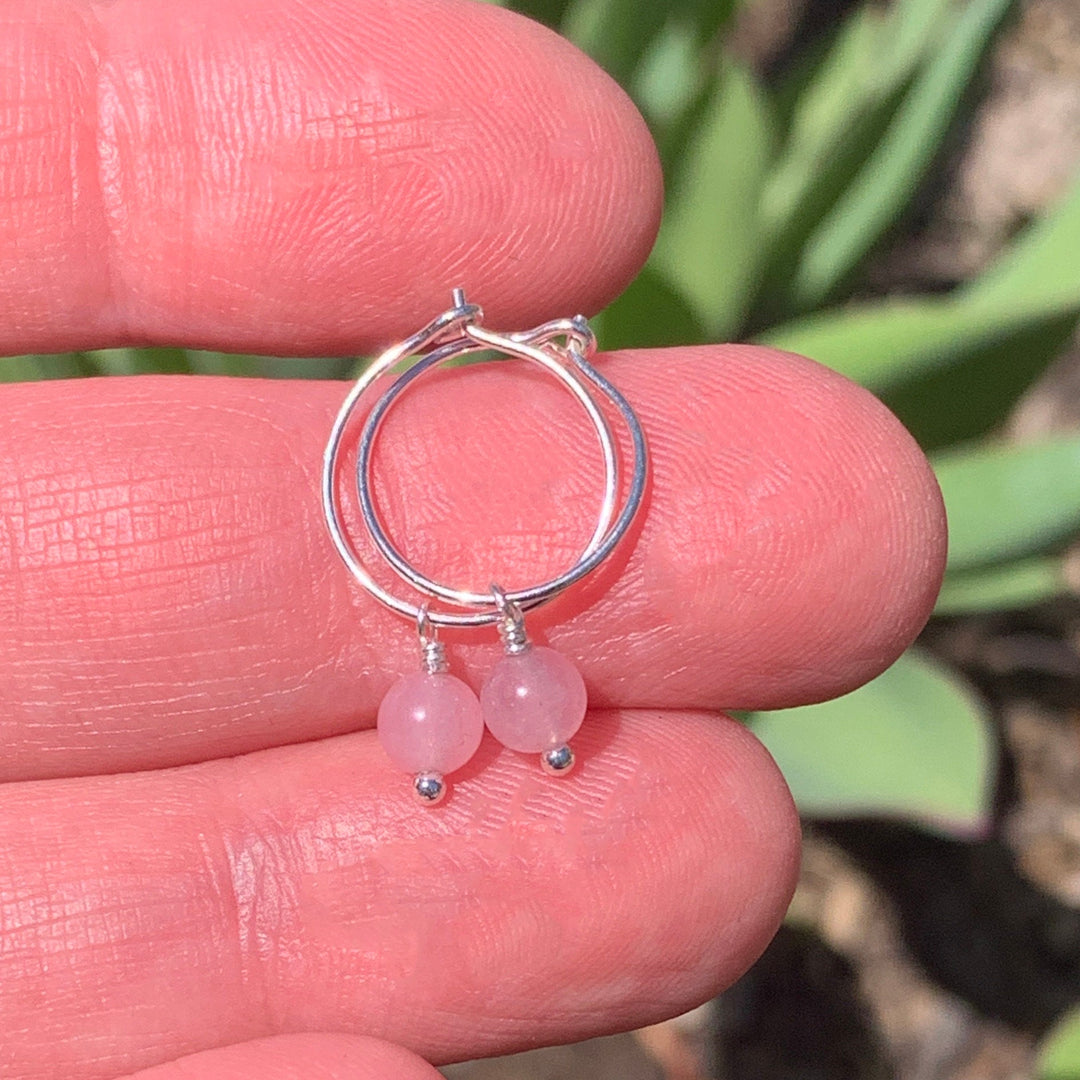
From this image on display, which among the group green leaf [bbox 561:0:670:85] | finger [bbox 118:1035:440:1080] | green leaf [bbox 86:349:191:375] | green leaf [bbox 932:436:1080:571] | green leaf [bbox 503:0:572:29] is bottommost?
finger [bbox 118:1035:440:1080]

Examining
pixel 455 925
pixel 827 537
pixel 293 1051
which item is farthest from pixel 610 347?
pixel 293 1051

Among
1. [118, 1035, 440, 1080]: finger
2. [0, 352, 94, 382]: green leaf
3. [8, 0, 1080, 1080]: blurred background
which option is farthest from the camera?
[8, 0, 1080, 1080]: blurred background

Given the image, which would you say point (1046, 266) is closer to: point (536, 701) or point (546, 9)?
point (546, 9)

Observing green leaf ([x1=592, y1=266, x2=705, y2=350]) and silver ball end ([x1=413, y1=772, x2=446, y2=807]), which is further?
green leaf ([x1=592, y1=266, x2=705, y2=350])

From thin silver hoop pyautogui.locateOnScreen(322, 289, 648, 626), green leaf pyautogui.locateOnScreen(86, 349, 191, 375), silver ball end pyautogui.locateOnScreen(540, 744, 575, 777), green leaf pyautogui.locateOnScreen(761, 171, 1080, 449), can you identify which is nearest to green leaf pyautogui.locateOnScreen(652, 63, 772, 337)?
green leaf pyautogui.locateOnScreen(761, 171, 1080, 449)

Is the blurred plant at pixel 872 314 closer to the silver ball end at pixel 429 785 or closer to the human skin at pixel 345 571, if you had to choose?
the human skin at pixel 345 571

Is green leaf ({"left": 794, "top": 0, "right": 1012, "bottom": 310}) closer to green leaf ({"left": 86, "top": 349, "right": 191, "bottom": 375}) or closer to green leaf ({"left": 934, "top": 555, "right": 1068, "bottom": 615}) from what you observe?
green leaf ({"left": 934, "top": 555, "right": 1068, "bottom": 615})

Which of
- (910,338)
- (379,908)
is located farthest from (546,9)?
(379,908)
